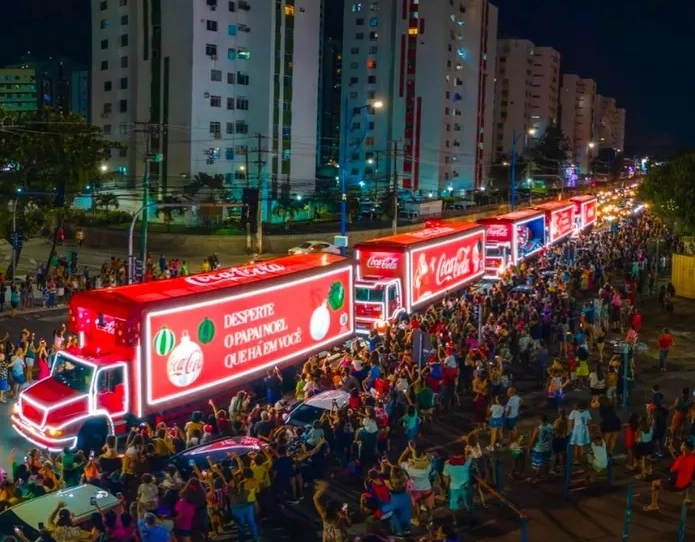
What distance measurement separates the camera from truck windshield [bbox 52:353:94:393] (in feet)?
46.0

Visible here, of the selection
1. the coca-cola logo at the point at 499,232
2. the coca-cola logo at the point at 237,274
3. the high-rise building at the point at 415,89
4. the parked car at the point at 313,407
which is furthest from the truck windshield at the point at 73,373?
the high-rise building at the point at 415,89

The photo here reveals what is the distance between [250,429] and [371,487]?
3.96m

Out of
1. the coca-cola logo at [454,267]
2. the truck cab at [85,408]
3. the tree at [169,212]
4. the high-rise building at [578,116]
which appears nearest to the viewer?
the truck cab at [85,408]

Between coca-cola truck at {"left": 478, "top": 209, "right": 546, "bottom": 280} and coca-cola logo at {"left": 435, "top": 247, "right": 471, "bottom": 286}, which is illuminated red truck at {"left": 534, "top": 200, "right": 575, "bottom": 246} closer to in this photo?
A: coca-cola truck at {"left": 478, "top": 209, "right": 546, "bottom": 280}

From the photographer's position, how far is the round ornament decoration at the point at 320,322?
18891 millimetres

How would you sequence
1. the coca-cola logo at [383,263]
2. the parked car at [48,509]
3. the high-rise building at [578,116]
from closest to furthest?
the parked car at [48,509], the coca-cola logo at [383,263], the high-rise building at [578,116]

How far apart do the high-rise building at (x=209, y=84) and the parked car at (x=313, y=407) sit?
46.1 metres

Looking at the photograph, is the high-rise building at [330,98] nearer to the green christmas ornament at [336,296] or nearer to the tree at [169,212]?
the tree at [169,212]

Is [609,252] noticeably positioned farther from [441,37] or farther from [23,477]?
[441,37]

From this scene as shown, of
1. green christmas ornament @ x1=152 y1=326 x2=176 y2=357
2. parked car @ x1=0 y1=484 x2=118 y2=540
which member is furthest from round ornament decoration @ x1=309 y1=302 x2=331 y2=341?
parked car @ x1=0 y1=484 x2=118 y2=540

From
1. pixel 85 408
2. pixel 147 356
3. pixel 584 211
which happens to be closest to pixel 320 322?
pixel 147 356

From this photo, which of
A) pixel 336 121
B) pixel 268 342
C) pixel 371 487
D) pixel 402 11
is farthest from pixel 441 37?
pixel 371 487

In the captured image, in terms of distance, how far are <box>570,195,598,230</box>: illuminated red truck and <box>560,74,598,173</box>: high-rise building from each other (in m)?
109

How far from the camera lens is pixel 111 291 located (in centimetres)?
1450
